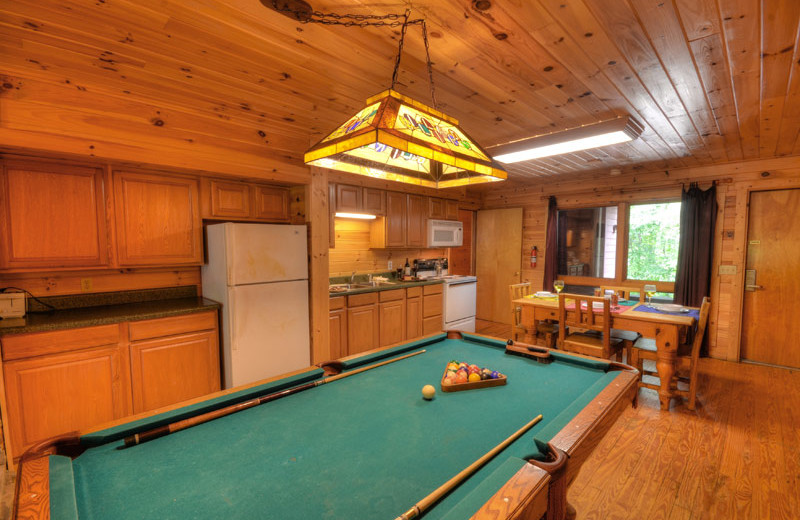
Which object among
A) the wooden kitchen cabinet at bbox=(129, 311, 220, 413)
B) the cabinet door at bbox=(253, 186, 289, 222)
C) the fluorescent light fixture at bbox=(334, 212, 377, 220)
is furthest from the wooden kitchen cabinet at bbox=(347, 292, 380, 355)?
the wooden kitchen cabinet at bbox=(129, 311, 220, 413)

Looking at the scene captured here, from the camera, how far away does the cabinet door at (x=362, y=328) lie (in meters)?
3.77

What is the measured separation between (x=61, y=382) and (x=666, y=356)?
4.34 meters

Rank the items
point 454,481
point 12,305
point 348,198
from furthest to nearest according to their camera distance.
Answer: point 348,198 < point 12,305 < point 454,481

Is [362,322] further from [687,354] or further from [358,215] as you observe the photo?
[687,354]

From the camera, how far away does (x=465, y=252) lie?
19.9ft

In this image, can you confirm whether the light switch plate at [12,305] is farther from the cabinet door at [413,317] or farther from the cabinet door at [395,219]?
the cabinet door at [413,317]

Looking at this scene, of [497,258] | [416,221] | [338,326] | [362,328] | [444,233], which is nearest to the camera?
[338,326]

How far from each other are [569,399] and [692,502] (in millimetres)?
1136

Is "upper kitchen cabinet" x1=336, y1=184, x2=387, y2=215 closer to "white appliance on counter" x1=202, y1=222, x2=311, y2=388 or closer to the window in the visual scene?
"white appliance on counter" x1=202, y1=222, x2=311, y2=388

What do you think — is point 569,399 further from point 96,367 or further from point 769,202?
point 769,202

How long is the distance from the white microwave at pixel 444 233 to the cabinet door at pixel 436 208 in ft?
0.43

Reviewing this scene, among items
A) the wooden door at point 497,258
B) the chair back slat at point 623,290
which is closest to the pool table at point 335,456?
the chair back slat at point 623,290

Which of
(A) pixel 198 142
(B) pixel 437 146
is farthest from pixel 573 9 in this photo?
(A) pixel 198 142

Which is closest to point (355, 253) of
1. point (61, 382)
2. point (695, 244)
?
point (61, 382)
